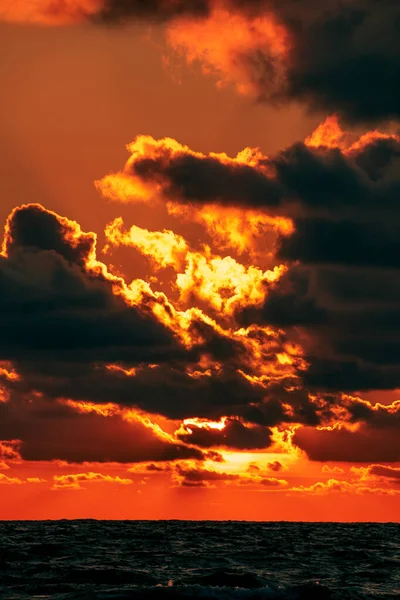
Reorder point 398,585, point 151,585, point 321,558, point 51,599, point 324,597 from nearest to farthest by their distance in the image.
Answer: point 51,599 < point 324,597 < point 151,585 < point 398,585 < point 321,558

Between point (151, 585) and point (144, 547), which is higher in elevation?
point (144, 547)

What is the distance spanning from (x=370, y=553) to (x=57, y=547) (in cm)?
3121

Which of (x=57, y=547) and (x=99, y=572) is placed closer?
(x=99, y=572)

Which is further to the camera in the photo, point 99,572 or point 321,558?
point 321,558

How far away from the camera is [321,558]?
286 feet

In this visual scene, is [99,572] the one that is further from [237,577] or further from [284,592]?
[284,592]

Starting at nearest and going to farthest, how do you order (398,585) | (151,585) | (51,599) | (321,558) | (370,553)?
(51,599)
(151,585)
(398,585)
(321,558)
(370,553)

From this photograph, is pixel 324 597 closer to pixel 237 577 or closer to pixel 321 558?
pixel 237 577

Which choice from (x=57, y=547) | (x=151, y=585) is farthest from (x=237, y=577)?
(x=57, y=547)

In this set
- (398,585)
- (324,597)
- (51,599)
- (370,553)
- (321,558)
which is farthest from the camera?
(370,553)

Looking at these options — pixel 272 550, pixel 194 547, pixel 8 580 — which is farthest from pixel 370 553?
pixel 8 580

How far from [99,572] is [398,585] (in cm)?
1962

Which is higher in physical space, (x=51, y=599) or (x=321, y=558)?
(x=321, y=558)

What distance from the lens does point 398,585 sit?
6238cm
